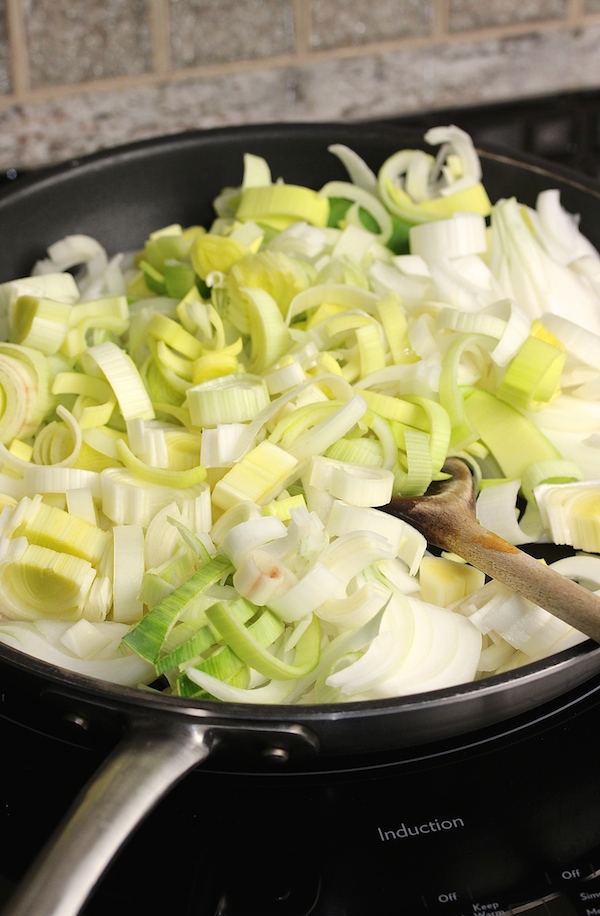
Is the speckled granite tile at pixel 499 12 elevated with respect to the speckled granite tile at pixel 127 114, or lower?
elevated

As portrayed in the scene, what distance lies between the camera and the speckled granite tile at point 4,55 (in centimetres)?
132

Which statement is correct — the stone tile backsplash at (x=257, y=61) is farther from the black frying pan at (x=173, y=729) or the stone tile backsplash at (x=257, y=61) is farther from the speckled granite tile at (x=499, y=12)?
the black frying pan at (x=173, y=729)

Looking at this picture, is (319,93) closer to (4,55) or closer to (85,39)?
(85,39)

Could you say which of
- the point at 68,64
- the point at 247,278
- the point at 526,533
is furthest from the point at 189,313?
the point at 68,64

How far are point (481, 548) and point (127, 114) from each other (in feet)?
3.28

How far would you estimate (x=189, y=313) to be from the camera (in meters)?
1.08

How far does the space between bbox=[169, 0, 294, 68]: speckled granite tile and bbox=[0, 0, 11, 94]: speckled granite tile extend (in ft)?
0.81

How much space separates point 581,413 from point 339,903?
0.60 metres

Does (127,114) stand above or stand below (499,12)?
below

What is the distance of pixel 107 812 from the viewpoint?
0.55 m

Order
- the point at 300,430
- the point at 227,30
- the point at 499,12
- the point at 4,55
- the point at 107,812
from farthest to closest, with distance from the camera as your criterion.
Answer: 1. the point at 499,12
2. the point at 227,30
3. the point at 4,55
4. the point at 300,430
5. the point at 107,812

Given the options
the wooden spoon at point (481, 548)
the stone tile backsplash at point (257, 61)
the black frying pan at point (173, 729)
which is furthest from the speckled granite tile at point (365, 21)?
the black frying pan at point (173, 729)

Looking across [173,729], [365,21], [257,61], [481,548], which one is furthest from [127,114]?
[173,729]

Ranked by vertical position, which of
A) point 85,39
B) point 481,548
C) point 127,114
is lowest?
point 481,548
